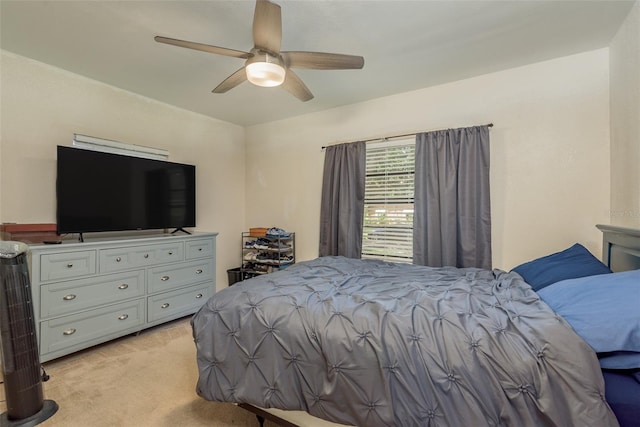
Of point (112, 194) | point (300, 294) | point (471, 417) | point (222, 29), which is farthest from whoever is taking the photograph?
point (112, 194)

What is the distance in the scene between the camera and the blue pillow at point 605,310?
1047 mm

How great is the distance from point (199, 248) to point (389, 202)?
7.66 ft

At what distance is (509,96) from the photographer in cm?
273

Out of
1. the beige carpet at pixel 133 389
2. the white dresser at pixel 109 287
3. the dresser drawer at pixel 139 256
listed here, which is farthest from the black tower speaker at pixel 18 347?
the dresser drawer at pixel 139 256

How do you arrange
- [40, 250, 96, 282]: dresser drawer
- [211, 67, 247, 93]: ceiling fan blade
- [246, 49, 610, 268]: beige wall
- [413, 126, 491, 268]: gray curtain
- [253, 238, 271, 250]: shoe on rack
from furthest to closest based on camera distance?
[253, 238, 271, 250]: shoe on rack, [413, 126, 491, 268]: gray curtain, [246, 49, 610, 268]: beige wall, [40, 250, 96, 282]: dresser drawer, [211, 67, 247, 93]: ceiling fan blade

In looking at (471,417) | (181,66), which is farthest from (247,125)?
(471,417)

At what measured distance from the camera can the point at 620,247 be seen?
6.39 feet

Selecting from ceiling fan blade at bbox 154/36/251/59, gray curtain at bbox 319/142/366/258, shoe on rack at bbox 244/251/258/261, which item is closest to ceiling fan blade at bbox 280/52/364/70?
ceiling fan blade at bbox 154/36/251/59

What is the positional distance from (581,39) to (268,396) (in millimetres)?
3332

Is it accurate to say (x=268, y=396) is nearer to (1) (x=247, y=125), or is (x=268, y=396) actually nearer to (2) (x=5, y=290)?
(2) (x=5, y=290)

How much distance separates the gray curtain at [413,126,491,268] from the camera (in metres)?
2.74

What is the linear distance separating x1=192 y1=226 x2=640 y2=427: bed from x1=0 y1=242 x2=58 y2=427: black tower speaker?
1.11 m

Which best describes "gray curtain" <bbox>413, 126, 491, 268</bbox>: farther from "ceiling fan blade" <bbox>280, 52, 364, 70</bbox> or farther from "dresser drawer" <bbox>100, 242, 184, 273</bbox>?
"dresser drawer" <bbox>100, 242, 184, 273</bbox>

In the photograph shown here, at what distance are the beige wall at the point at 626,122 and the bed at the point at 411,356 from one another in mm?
450
